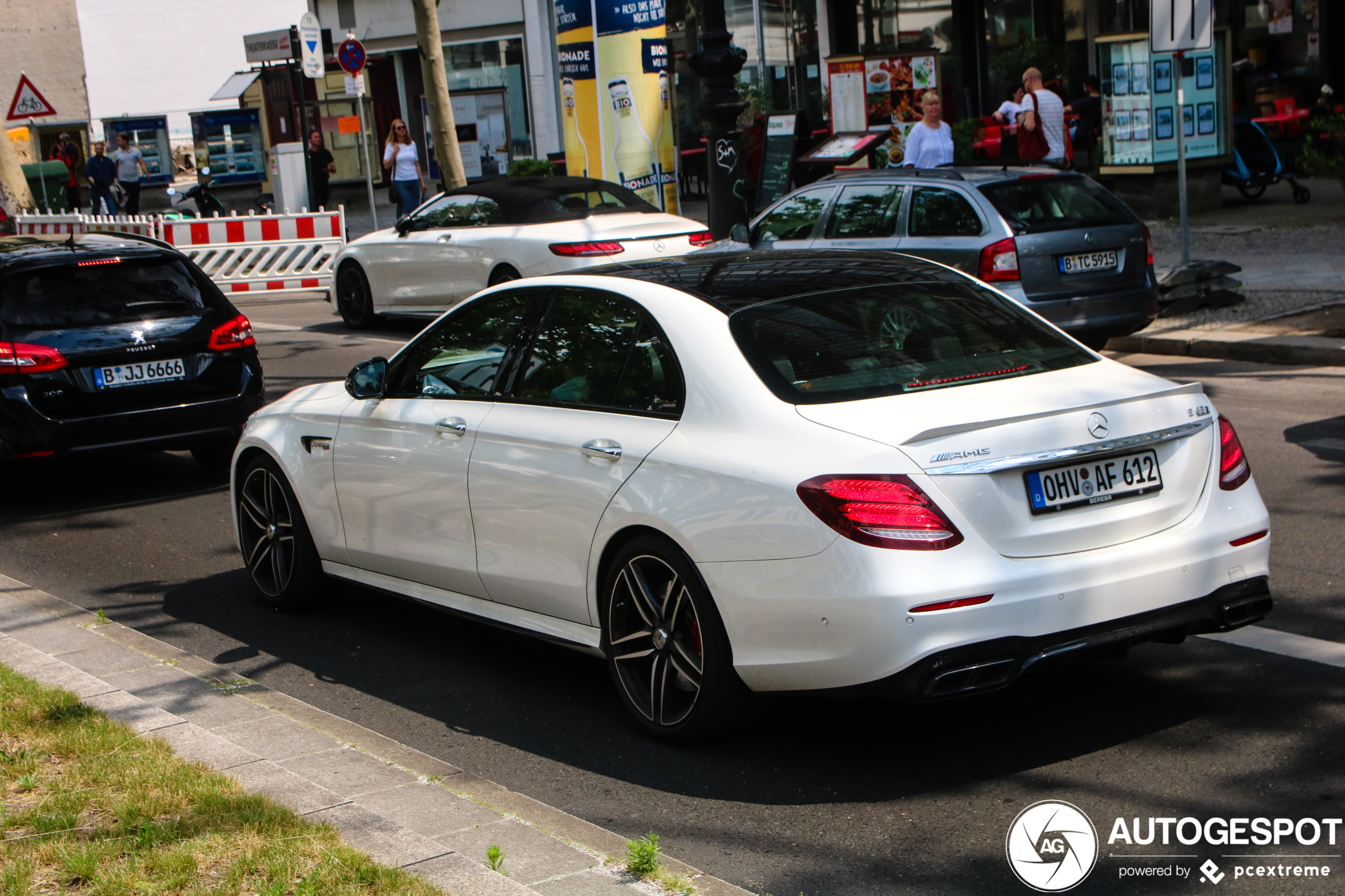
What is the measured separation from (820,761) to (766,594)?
2.19 feet

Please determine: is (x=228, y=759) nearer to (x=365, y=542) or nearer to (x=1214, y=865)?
(x=365, y=542)

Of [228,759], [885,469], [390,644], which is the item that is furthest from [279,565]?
[885,469]

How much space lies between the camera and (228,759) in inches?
180

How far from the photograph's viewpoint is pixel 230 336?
31.9 feet

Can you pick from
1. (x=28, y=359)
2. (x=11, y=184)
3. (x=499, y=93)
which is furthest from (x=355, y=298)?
(x=499, y=93)

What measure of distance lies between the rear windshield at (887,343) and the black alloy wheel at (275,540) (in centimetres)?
263

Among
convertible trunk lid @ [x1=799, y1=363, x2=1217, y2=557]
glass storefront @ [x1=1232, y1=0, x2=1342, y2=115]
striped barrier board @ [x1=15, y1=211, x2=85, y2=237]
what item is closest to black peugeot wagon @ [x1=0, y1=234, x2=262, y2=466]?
convertible trunk lid @ [x1=799, y1=363, x2=1217, y2=557]

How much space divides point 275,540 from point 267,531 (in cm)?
9

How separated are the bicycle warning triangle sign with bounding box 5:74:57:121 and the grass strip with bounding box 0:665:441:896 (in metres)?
25.3

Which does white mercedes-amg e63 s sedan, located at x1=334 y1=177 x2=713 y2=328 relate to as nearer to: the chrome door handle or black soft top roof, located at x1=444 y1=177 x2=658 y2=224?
black soft top roof, located at x1=444 y1=177 x2=658 y2=224

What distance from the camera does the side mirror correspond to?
20.5 ft

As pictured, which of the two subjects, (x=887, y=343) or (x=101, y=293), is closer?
(x=887, y=343)

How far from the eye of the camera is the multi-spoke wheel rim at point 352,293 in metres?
16.8

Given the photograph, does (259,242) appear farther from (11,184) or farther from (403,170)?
(11,184)
